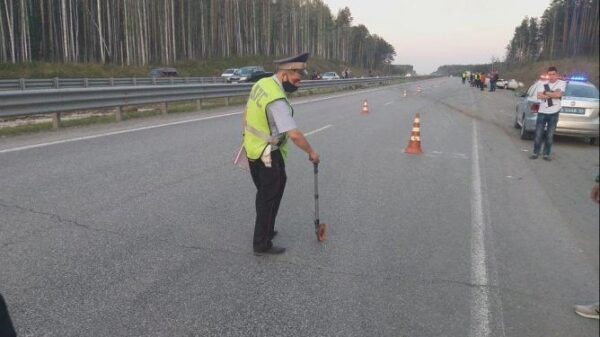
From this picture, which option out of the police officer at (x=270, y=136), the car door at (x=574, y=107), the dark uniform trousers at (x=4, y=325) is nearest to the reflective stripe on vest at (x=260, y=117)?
the police officer at (x=270, y=136)

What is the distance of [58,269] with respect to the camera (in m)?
3.87

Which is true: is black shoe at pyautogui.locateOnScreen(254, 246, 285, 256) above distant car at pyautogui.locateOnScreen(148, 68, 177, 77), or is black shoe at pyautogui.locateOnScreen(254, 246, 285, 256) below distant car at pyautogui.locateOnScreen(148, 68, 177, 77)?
below

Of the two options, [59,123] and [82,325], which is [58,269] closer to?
[82,325]

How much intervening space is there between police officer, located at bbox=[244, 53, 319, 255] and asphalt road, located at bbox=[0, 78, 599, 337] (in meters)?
0.35

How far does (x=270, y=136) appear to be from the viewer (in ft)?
14.0

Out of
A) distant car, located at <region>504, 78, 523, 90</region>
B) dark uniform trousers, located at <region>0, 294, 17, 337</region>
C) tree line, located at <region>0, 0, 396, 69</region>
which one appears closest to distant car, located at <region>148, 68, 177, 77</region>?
tree line, located at <region>0, 0, 396, 69</region>

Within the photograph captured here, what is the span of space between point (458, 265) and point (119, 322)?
281cm

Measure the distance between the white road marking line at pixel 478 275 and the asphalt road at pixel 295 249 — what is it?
0.02 m

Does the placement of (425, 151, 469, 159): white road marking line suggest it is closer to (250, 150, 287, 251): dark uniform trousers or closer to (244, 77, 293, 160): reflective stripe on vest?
(250, 150, 287, 251): dark uniform trousers

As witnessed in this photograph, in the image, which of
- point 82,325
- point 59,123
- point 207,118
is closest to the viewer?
point 82,325

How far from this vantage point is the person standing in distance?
908 cm

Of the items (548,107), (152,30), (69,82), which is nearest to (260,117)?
(548,107)

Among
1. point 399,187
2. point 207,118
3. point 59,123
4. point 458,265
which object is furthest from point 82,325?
point 207,118

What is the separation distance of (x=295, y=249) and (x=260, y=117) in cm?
132
